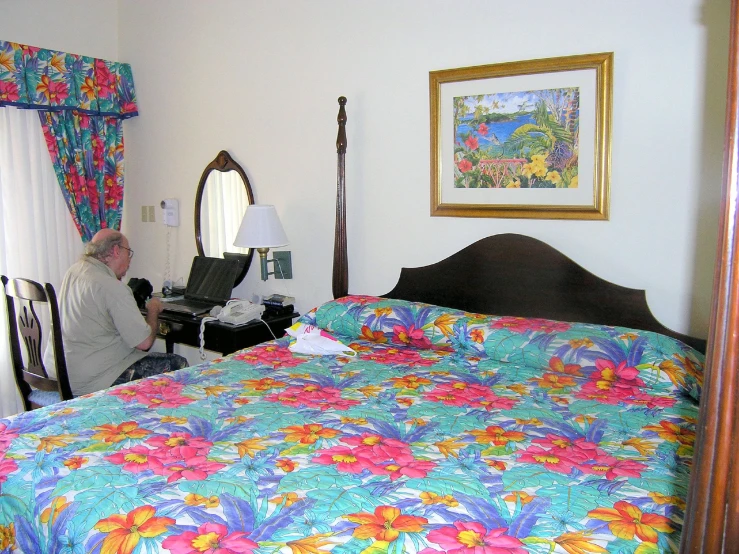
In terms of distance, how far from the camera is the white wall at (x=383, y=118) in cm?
238

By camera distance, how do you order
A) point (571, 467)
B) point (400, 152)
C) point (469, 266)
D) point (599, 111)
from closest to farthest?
point (571, 467)
point (599, 111)
point (469, 266)
point (400, 152)

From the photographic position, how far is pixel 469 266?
2848 millimetres

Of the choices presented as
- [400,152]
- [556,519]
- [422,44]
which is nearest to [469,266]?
[400,152]

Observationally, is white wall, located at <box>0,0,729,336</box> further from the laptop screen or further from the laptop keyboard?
the laptop keyboard

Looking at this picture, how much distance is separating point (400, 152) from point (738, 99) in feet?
8.26

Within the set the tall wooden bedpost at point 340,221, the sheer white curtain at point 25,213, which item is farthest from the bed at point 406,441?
the sheer white curtain at point 25,213

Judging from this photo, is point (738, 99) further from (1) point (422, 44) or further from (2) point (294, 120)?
(2) point (294, 120)

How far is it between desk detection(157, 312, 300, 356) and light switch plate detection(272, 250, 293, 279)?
240mm

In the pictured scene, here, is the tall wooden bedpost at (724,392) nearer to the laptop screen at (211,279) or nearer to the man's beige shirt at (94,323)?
the man's beige shirt at (94,323)

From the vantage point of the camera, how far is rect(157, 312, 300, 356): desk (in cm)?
313

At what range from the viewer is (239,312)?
10.6 ft

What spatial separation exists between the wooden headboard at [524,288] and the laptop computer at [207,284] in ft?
3.49

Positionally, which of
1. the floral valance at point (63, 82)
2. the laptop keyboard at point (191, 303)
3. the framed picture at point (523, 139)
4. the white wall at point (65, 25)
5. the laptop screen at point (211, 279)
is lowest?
the laptop keyboard at point (191, 303)

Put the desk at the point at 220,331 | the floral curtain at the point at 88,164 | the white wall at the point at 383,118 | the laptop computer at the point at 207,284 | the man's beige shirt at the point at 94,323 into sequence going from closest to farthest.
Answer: the white wall at the point at 383,118, the man's beige shirt at the point at 94,323, the desk at the point at 220,331, the laptop computer at the point at 207,284, the floral curtain at the point at 88,164
